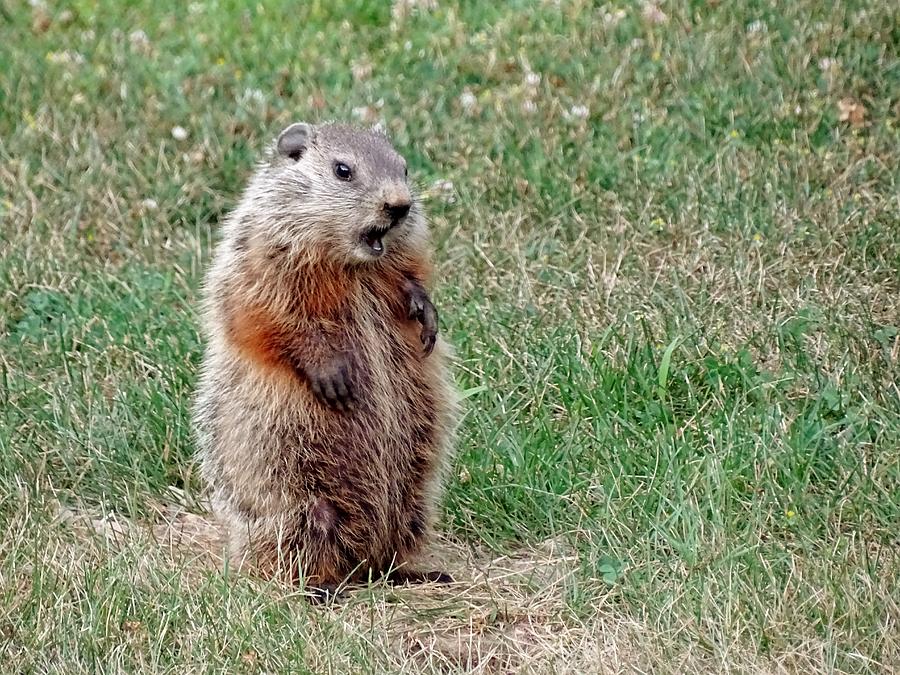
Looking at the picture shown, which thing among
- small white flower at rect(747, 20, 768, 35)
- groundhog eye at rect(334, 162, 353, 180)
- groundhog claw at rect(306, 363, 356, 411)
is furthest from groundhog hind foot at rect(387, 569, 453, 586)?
small white flower at rect(747, 20, 768, 35)

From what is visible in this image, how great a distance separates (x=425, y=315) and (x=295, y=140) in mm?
693

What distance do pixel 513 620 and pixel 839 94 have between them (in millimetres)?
3751

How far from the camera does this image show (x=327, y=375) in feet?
14.3

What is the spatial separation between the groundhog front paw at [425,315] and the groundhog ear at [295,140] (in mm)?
572

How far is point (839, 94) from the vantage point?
6.95 m

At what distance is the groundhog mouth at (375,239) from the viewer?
4398 millimetres

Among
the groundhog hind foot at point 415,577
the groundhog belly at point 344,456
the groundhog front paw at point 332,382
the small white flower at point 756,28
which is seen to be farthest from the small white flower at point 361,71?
the groundhog hind foot at point 415,577

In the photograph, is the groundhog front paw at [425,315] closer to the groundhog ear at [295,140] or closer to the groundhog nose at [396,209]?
the groundhog nose at [396,209]

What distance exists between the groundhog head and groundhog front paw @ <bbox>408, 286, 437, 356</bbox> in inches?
6.5

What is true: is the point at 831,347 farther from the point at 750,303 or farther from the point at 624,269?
the point at 624,269

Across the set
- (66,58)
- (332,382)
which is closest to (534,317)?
(332,382)

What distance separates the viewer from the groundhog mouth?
4.40m

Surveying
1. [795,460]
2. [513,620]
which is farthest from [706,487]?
[513,620]

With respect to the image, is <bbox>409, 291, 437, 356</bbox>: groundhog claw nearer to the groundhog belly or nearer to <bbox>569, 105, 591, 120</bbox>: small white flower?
the groundhog belly
